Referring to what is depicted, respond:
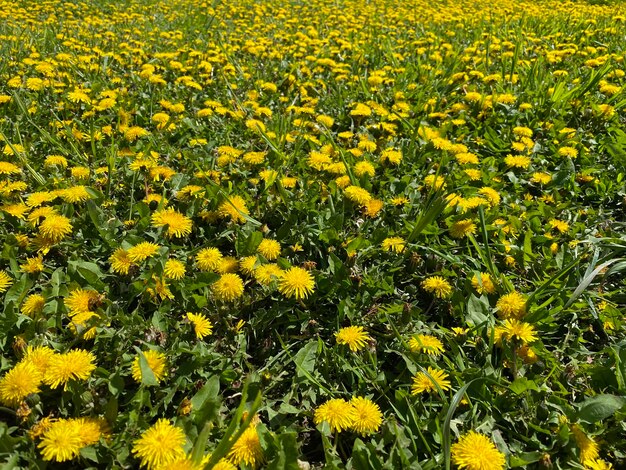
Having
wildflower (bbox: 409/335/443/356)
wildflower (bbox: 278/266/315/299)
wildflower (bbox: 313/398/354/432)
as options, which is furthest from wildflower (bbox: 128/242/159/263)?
wildflower (bbox: 409/335/443/356)

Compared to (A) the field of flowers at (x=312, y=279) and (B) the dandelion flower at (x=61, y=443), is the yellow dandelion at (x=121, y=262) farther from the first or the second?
(B) the dandelion flower at (x=61, y=443)

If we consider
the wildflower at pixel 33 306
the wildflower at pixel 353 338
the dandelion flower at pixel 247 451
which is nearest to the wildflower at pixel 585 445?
the wildflower at pixel 353 338

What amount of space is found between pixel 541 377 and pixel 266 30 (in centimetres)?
553

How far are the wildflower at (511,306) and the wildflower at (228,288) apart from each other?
101 centimetres

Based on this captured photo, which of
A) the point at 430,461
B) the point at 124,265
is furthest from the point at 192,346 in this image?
the point at 430,461

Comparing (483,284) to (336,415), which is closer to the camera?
(336,415)

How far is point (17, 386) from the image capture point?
137 cm

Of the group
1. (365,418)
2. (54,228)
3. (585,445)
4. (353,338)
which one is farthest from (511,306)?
(54,228)

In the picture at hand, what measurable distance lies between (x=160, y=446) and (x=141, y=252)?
2.77 ft

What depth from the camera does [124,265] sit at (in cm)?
188

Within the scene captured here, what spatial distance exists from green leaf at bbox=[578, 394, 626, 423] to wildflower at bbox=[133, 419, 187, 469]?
121cm

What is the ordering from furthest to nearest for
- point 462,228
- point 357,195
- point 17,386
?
point 357,195 < point 462,228 < point 17,386

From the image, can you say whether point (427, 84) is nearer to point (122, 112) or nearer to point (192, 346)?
point (122, 112)

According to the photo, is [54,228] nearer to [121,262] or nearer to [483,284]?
[121,262]
